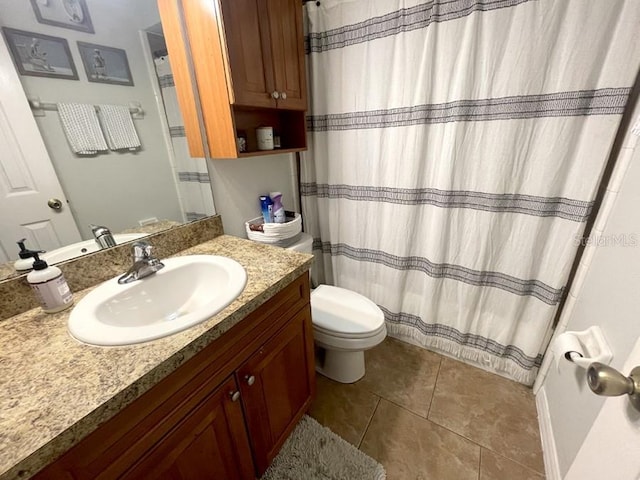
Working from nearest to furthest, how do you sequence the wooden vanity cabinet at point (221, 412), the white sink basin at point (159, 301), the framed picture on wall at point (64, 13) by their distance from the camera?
the wooden vanity cabinet at point (221, 412)
the white sink basin at point (159, 301)
the framed picture on wall at point (64, 13)

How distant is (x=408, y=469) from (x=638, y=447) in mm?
951

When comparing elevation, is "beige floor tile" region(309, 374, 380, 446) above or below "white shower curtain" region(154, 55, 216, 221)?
below

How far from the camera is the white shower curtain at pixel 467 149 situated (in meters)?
0.94

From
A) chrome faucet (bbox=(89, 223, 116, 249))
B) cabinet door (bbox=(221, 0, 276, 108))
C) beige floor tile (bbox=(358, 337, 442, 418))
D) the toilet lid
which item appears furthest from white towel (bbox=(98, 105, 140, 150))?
beige floor tile (bbox=(358, 337, 442, 418))

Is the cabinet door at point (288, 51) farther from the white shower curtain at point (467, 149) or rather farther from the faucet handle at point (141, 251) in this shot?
the faucet handle at point (141, 251)

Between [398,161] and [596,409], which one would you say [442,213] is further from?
[596,409]

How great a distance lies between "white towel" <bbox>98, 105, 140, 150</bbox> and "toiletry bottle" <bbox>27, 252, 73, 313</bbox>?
0.42m

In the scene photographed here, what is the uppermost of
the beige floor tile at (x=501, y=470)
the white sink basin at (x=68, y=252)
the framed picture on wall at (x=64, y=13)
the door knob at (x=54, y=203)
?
the framed picture on wall at (x=64, y=13)

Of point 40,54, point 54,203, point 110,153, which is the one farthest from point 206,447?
point 40,54

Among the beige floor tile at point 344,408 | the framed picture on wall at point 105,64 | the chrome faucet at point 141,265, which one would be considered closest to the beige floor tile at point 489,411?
the beige floor tile at point 344,408

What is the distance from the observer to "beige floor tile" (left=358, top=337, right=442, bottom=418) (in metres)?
1.37

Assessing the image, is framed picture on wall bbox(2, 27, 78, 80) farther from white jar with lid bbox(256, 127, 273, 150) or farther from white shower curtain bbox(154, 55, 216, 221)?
white jar with lid bbox(256, 127, 273, 150)

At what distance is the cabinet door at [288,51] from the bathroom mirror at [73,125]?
17.2 inches

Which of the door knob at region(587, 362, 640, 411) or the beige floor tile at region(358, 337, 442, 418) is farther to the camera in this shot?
the beige floor tile at region(358, 337, 442, 418)
